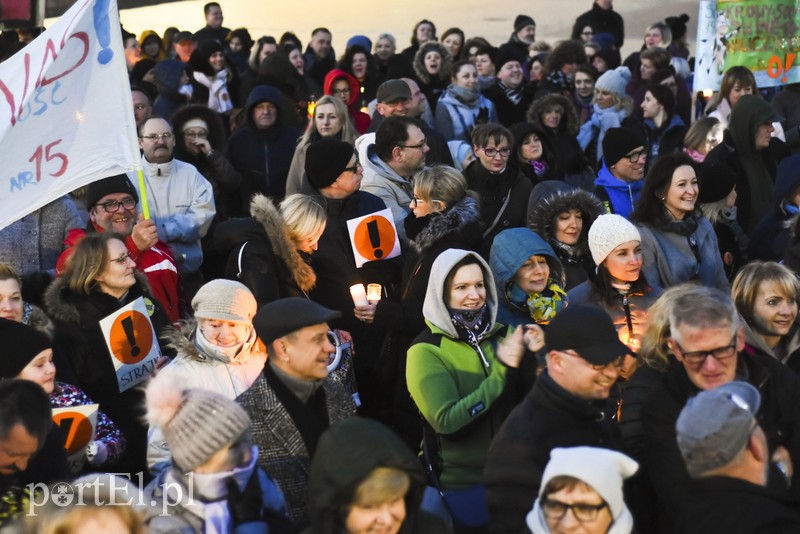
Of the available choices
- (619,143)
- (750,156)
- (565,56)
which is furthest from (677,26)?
(619,143)

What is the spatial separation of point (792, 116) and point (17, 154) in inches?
292

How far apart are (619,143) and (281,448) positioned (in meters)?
4.17

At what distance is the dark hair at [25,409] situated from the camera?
4238 mm

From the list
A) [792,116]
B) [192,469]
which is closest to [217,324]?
[192,469]

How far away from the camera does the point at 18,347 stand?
5105 mm

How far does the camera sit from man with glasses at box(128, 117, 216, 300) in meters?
7.98

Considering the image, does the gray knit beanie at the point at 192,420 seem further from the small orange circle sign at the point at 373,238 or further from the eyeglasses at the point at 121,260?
the small orange circle sign at the point at 373,238

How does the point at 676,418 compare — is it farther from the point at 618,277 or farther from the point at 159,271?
the point at 159,271

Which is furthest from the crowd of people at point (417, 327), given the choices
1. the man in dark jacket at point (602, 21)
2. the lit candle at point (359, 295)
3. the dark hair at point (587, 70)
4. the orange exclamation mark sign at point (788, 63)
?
the man in dark jacket at point (602, 21)

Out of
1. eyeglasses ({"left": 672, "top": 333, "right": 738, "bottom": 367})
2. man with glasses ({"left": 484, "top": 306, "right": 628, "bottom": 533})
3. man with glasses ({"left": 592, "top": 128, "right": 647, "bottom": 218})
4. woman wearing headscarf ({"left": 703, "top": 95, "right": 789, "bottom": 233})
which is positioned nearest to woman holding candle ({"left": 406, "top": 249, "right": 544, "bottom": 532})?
man with glasses ({"left": 484, "top": 306, "right": 628, "bottom": 533})

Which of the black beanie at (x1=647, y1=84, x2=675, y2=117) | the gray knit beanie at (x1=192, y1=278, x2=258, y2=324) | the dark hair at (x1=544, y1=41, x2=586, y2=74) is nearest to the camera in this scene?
the gray knit beanie at (x1=192, y1=278, x2=258, y2=324)

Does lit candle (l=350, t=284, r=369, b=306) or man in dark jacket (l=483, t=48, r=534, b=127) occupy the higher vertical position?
man in dark jacket (l=483, t=48, r=534, b=127)

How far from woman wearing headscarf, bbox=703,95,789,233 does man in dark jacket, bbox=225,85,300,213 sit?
3.18m

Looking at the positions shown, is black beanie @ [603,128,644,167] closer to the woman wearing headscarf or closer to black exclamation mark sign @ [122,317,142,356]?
the woman wearing headscarf
